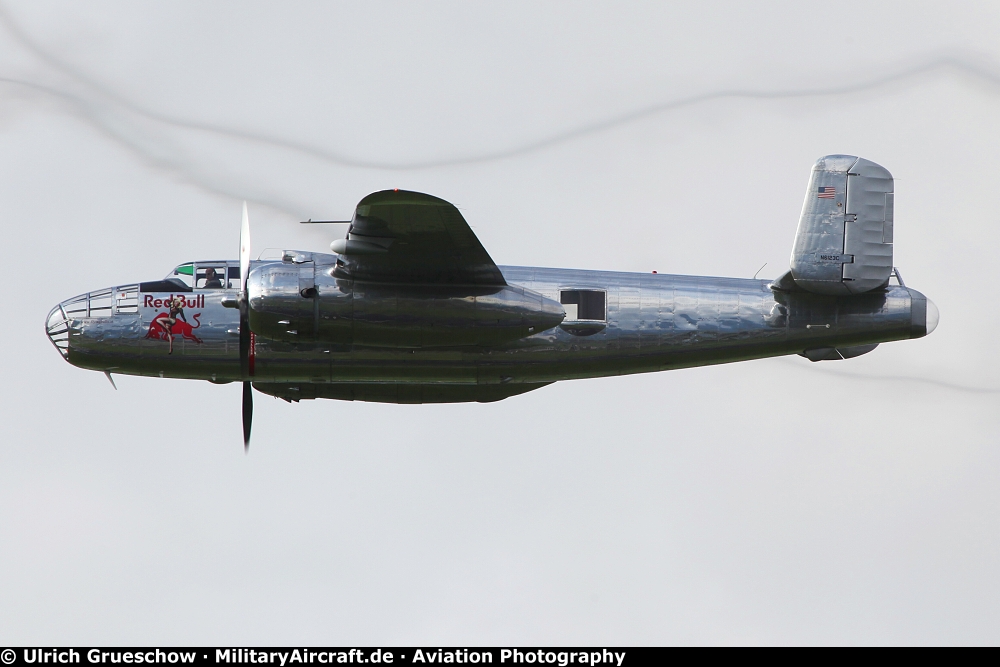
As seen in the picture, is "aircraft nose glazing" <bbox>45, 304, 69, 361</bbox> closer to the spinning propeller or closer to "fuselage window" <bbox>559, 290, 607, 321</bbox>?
the spinning propeller

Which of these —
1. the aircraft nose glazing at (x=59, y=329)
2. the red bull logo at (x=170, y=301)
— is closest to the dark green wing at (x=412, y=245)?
the red bull logo at (x=170, y=301)

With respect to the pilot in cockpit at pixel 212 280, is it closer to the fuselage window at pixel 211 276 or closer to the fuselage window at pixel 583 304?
the fuselage window at pixel 211 276

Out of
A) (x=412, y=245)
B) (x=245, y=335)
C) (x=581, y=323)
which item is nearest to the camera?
(x=412, y=245)

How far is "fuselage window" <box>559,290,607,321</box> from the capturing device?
2103 cm

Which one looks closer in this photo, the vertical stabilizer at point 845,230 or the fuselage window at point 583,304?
the vertical stabilizer at point 845,230

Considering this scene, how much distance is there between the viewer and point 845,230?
21.0 meters

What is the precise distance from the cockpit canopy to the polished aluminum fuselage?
0.16m

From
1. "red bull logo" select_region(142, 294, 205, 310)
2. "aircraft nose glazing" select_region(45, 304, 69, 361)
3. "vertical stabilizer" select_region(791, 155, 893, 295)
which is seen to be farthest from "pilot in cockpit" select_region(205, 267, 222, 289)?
"vertical stabilizer" select_region(791, 155, 893, 295)

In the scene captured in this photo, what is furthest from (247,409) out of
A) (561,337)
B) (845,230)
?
(845,230)

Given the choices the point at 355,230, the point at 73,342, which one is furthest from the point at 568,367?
the point at 73,342

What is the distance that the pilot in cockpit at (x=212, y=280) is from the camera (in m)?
20.9

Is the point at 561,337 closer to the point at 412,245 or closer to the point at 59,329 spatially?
the point at 412,245

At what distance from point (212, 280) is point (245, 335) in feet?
4.25

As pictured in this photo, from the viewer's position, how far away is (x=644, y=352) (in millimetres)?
21125
